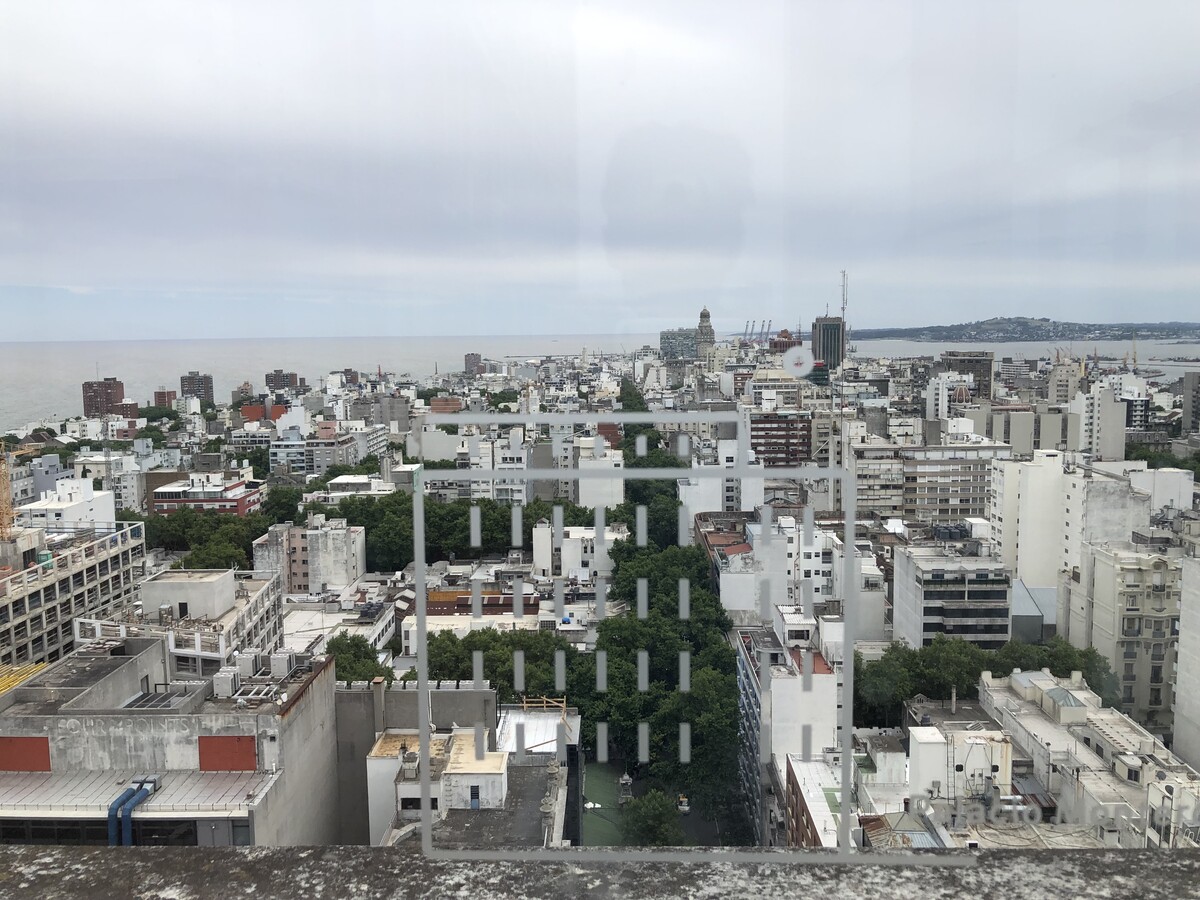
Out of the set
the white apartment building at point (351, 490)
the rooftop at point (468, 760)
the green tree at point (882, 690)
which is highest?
the rooftop at point (468, 760)

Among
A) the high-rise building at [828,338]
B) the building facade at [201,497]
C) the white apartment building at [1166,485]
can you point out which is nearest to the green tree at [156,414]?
the building facade at [201,497]

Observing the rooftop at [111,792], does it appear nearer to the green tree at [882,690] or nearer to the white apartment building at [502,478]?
the white apartment building at [502,478]

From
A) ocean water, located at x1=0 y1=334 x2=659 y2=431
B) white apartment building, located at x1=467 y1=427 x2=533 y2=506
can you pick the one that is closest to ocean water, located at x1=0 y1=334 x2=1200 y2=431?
ocean water, located at x1=0 y1=334 x2=659 y2=431

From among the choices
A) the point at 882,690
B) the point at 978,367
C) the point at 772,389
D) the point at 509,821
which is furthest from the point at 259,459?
the point at 978,367

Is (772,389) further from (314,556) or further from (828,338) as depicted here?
(314,556)

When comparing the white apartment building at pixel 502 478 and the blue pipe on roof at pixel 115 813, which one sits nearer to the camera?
the white apartment building at pixel 502 478

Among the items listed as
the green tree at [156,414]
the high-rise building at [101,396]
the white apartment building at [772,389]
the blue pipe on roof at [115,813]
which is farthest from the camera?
the green tree at [156,414]

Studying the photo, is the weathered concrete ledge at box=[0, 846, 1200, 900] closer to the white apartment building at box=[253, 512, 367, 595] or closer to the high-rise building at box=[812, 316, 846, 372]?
the high-rise building at box=[812, 316, 846, 372]
